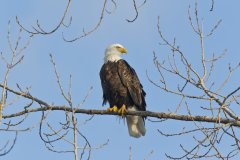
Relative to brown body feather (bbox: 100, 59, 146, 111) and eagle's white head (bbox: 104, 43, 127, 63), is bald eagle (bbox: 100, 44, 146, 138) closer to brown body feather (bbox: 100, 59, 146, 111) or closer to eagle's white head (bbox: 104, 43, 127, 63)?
brown body feather (bbox: 100, 59, 146, 111)

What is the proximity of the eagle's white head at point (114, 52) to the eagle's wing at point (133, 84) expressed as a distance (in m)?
0.39

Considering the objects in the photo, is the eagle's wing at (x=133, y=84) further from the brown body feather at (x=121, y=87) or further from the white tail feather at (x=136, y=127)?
the white tail feather at (x=136, y=127)

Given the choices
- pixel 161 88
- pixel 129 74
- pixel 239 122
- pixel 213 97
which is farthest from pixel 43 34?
pixel 129 74

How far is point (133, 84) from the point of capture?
9.67 metres

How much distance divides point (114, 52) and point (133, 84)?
3.10 feet

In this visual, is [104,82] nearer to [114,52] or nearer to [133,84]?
[133,84]

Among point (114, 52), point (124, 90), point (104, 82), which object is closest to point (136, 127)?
point (124, 90)

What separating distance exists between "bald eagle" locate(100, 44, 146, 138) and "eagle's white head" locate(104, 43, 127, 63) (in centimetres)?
25

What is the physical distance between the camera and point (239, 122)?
6.30 m

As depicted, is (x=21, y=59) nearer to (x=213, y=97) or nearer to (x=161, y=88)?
(x=161, y=88)

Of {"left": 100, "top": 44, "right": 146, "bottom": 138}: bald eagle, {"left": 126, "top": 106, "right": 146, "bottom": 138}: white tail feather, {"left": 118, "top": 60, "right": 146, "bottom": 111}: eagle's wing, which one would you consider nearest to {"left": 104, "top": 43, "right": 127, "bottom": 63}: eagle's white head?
{"left": 100, "top": 44, "right": 146, "bottom": 138}: bald eagle

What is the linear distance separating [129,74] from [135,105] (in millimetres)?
536

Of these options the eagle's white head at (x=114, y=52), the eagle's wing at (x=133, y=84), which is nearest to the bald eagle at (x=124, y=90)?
the eagle's wing at (x=133, y=84)

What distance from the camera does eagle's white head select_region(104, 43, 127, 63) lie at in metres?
10.2
